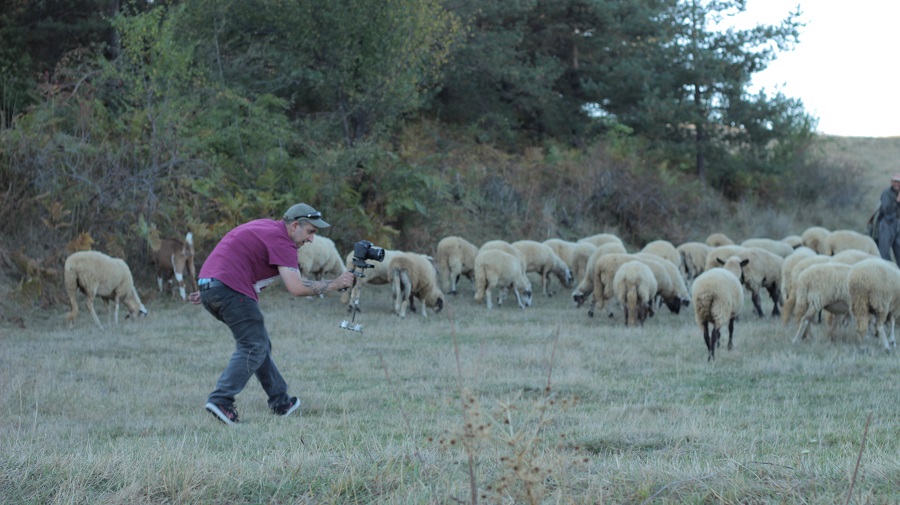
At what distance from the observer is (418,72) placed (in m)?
24.9

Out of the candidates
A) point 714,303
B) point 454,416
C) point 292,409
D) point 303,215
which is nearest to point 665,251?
point 714,303

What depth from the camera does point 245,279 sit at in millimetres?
8727

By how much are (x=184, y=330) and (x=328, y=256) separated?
4604 mm

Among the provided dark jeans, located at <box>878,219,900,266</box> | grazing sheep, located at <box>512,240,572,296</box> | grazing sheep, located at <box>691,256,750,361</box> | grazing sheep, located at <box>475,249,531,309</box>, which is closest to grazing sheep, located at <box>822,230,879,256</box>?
dark jeans, located at <box>878,219,900,266</box>

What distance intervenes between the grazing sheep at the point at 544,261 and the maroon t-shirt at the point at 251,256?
12.6 metres

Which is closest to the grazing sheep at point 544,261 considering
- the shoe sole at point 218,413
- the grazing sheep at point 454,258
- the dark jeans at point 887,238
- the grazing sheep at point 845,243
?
the grazing sheep at point 454,258

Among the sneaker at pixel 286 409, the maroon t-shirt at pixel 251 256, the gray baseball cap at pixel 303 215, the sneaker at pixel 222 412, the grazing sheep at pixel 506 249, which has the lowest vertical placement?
the sneaker at pixel 286 409

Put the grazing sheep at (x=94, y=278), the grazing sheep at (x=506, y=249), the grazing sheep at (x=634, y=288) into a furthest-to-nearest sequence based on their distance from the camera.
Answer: the grazing sheep at (x=506, y=249)
the grazing sheep at (x=634, y=288)
the grazing sheep at (x=94, y=278)

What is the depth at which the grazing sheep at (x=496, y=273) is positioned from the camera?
1897 cm

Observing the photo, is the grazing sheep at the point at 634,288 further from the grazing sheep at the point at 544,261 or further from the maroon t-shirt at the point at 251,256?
the maroon t-shirt at the point at 251,256

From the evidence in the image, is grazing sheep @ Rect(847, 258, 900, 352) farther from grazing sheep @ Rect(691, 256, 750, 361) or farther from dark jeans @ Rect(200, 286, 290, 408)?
dark jeans @ Rect(200, 286, 290, 408)

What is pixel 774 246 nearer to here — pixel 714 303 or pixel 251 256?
pixel 714 303

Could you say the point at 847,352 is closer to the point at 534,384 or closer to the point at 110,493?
the point at 534,384

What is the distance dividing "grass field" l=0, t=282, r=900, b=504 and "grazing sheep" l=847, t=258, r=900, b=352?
1.72 ft
